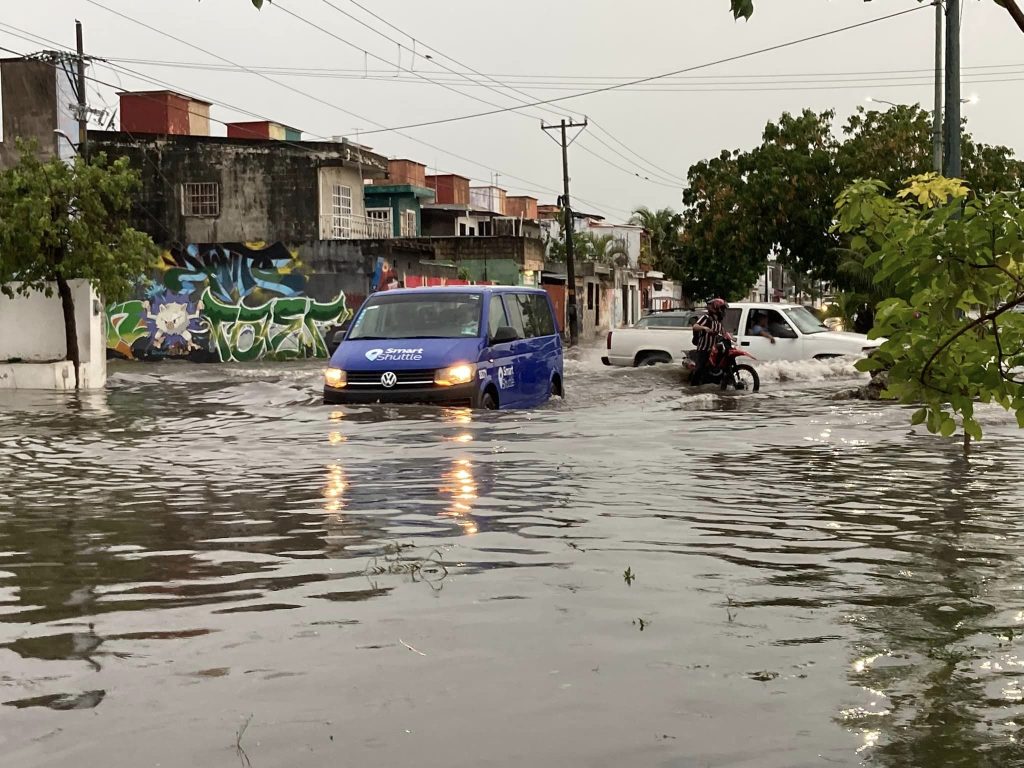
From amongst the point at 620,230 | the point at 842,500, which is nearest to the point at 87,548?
the point at 842,500

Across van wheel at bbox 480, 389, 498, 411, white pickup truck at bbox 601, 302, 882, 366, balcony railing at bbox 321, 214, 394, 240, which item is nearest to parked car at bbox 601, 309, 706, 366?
white pickup truck at bbox 601, 302, 882, 366

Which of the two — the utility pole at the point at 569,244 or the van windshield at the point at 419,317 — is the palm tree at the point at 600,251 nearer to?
the utility pole at the point at 569,244

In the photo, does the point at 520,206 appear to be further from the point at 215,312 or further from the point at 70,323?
the point at 70,323

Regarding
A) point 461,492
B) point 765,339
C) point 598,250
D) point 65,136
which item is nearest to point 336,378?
point 461,492

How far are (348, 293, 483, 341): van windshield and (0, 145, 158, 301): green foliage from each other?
8.74 metres

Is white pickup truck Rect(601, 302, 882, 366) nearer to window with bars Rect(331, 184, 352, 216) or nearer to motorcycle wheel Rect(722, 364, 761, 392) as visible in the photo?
motorcycle wheel Rect(722, 364, 761, 392)

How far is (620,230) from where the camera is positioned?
319ft

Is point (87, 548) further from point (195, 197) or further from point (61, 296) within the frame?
point (195, 197)

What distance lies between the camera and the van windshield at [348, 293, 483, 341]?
1531 centimetres

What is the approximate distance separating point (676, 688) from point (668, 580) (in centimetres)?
185

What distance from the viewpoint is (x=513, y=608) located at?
229 inches

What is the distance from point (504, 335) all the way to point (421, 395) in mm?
1440

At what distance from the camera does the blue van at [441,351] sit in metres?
14.6

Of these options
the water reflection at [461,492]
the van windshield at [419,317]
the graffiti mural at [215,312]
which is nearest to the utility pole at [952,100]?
the van windshield at [419,317]
